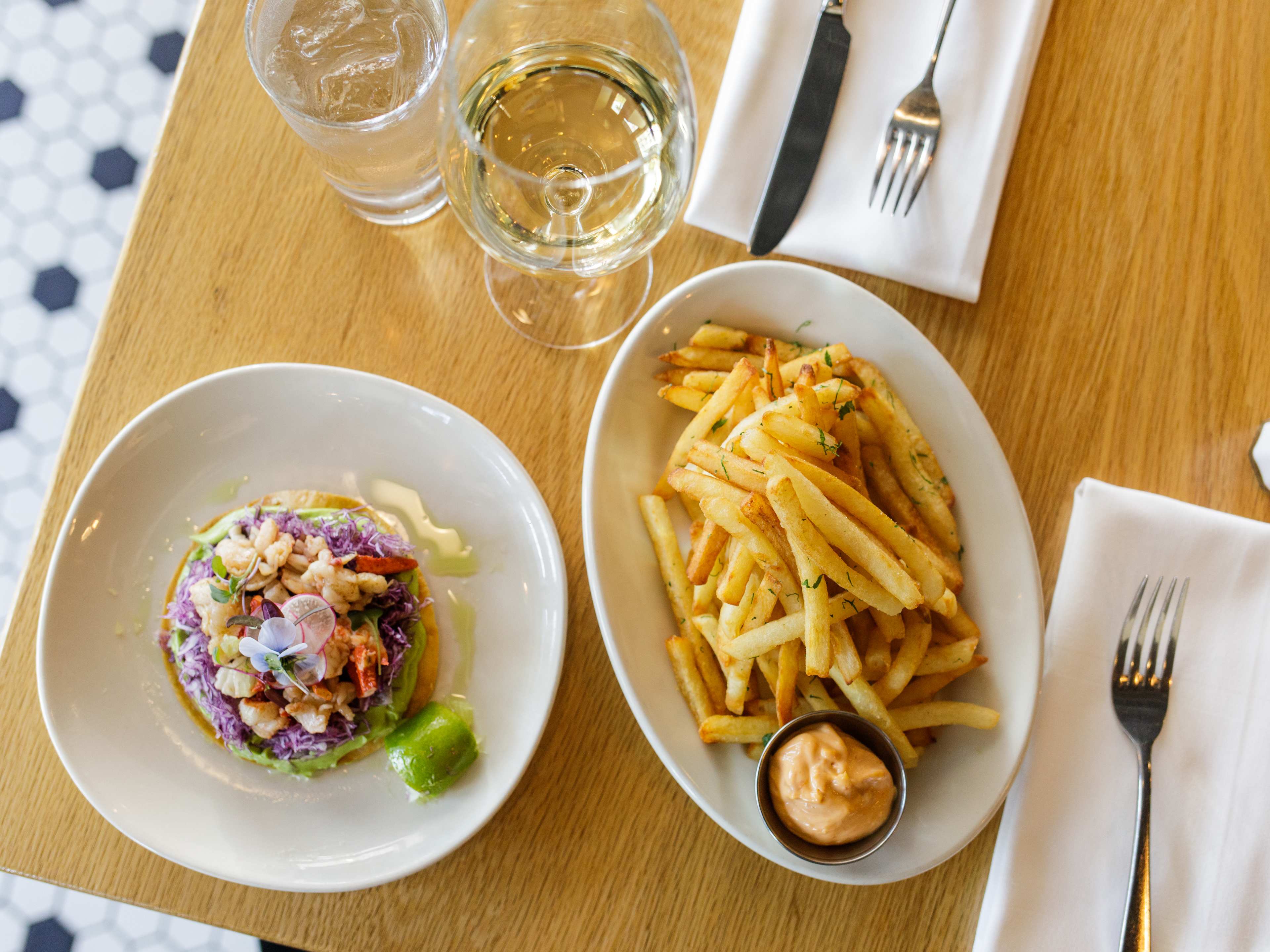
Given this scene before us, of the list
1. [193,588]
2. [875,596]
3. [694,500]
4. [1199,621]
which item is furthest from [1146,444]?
[193,588]

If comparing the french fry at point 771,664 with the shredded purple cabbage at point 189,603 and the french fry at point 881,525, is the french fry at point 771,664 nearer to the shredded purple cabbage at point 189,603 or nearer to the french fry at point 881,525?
the french fry at point 881,525

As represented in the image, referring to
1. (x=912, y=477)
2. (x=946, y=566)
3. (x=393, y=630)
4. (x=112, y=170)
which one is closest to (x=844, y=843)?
(x=946, y=566)

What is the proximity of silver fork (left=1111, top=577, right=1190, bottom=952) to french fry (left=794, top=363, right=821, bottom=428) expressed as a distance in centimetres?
69

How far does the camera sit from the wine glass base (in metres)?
1.52

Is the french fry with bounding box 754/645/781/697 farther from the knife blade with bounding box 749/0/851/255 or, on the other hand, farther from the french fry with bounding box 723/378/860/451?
the knife blade with bounding box 749/0/851/255

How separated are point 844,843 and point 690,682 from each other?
32 cm

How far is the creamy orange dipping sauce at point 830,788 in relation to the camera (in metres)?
1.22

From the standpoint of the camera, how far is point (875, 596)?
1.23m

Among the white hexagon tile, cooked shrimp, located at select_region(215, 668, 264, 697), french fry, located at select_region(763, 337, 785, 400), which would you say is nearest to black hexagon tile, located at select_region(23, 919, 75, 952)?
the white hexagon tile

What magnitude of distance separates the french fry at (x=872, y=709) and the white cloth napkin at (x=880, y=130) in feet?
2.20

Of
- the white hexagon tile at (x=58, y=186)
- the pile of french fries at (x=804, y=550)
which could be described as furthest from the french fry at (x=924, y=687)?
the white hexagon tile at (x=58, y=186)

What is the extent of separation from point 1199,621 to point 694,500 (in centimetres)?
88

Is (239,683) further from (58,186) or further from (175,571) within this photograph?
(58,186)

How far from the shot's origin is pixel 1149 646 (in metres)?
1.47
